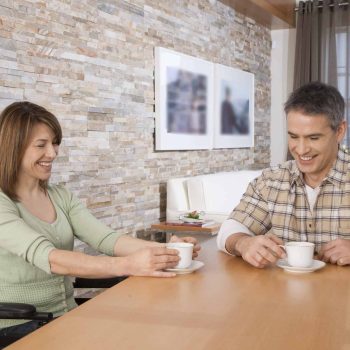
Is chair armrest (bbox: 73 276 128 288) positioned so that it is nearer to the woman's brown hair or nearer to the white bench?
the woman's brown hair

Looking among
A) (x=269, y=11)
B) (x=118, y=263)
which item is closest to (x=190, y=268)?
(x=118, y=263)

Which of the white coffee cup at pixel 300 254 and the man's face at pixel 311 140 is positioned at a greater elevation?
the man's face at pixel 311 140

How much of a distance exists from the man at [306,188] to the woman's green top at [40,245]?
0.50m

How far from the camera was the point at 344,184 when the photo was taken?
1981 millimetres

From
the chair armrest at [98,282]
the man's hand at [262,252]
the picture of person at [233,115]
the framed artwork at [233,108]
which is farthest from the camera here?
the picture of person at [233,115]

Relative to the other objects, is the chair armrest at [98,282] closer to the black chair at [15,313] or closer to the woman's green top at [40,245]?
the woman's green top at [40,245]

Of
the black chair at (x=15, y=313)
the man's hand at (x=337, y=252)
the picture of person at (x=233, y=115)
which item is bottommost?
the black chair at (x=15, y=313)

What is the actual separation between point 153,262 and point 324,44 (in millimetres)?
5441

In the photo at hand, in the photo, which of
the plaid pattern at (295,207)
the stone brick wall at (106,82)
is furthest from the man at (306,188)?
the stone brick wall at (106,82)

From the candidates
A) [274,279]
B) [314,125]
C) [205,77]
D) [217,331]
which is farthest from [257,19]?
[217,331]

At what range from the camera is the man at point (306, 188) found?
193cm

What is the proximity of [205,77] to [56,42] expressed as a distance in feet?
6.81

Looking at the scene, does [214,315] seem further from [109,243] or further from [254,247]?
[109,243]

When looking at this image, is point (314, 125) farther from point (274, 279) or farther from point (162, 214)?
point (162, 214)
